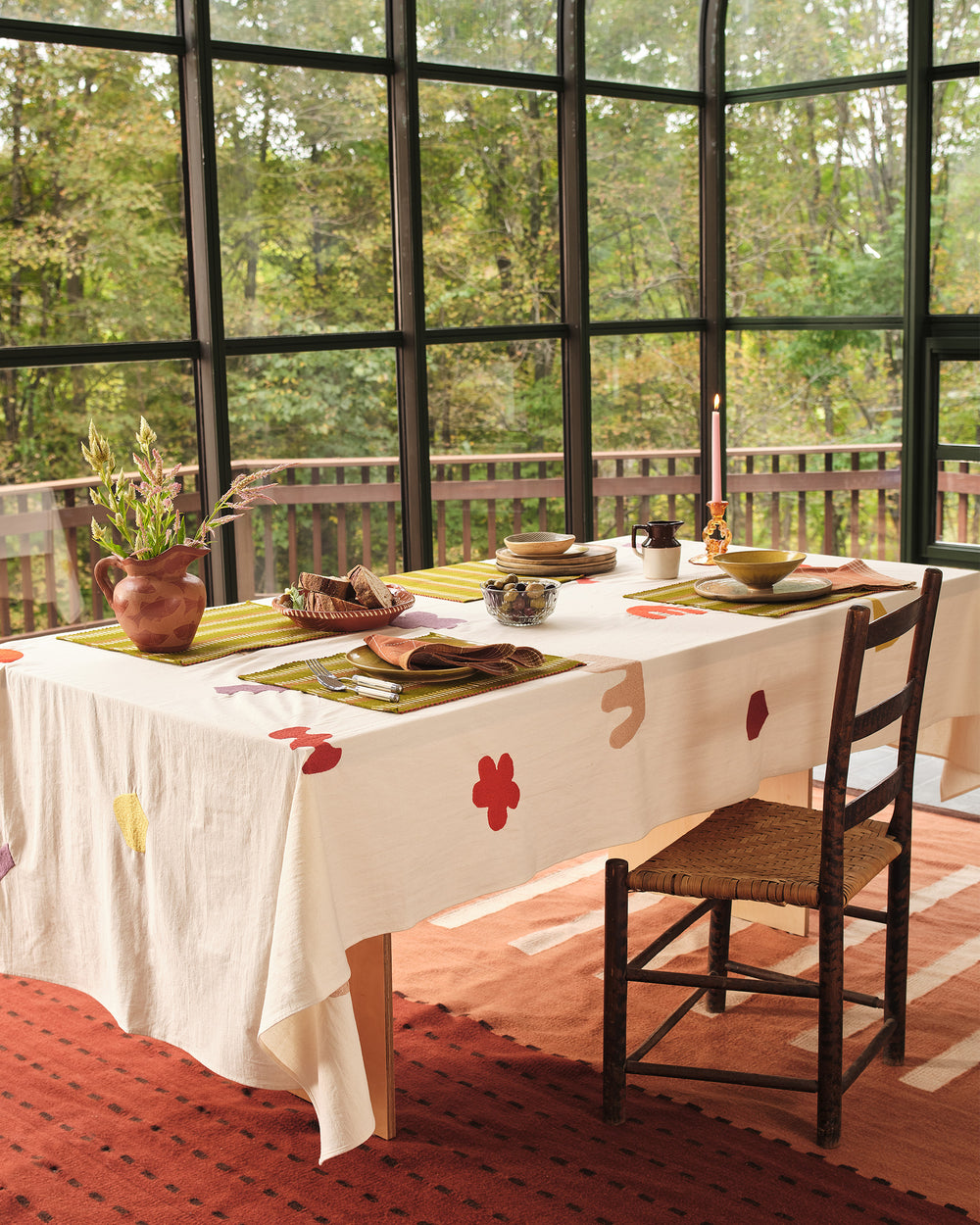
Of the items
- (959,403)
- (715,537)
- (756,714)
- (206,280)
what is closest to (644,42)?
(959,403)

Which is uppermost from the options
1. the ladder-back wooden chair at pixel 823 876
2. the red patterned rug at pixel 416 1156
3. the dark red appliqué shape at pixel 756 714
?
the dark red appliqué shape at pixel 756 714

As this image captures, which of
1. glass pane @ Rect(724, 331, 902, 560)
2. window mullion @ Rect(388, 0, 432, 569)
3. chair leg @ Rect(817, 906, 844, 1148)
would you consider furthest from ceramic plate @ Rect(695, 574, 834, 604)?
glass pane @ Rect(724, 331, 902, 560)

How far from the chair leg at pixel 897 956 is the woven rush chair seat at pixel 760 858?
2.5 inches

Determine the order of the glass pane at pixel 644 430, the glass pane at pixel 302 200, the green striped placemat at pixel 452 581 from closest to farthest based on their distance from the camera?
the green striped placemat at pixel 452 581 < the glass pane at pixel 302 200 < the glass pane at pixel 644 430

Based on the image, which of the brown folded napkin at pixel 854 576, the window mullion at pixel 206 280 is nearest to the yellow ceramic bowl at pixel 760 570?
the brown folded napkin at pixel 854 576

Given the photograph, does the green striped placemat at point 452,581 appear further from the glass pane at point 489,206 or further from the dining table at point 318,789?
the glass pane at point 489,206

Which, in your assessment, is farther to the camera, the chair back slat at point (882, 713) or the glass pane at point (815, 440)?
the glass pane at point (815, 440)

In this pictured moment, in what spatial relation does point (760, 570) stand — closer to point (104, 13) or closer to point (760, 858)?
point (760, 858)

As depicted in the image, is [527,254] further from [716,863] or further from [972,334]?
[716,863]

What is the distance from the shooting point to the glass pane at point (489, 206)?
13.5 ft

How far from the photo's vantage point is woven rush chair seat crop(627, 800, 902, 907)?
6.75 feet

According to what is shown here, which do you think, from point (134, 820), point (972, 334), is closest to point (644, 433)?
point (972, 334)

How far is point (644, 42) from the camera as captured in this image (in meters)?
4.50

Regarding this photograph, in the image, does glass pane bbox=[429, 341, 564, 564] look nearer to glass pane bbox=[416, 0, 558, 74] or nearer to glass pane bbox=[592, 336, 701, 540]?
glass pane bbox=[592, 336, 701, 540]
